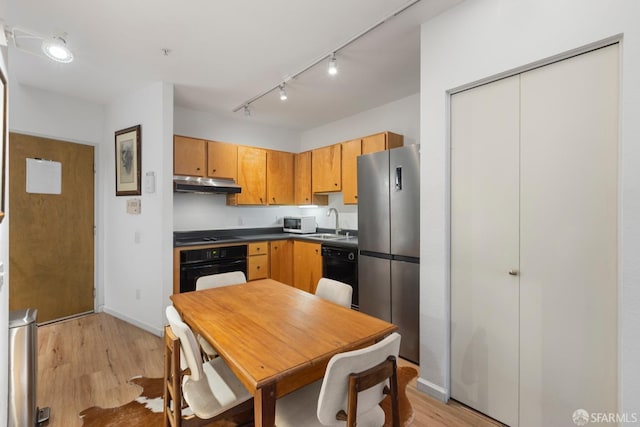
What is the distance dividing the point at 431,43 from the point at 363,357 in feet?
6.85

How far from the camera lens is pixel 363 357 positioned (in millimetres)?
1074

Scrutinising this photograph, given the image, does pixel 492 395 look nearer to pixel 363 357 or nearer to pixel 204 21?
pixel 363 357

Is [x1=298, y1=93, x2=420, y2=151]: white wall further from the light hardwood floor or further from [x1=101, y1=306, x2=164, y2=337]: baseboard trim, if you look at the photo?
[x1=101, y1=306, x2=164, y2=337]: baseboard trim

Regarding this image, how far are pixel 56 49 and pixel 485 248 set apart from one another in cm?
289

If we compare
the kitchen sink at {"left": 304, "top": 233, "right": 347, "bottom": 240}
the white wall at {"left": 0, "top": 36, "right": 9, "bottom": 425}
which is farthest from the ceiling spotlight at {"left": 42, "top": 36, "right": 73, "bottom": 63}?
the kitchen sink at {"left": 304, "top": 233, "right": 347, "bottom": 240}

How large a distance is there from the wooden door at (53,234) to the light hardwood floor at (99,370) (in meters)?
0.34

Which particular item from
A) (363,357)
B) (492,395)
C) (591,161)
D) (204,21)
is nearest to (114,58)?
(204,21)

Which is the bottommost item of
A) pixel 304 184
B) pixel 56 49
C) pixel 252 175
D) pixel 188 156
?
pixel 304 184

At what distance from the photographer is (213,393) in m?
1.44

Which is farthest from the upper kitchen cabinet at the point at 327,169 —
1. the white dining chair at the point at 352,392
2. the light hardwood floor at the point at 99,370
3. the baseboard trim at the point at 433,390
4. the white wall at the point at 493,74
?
the white dining chair at the point at 352,392

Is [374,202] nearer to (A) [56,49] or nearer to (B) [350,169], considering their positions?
(B) [350,169]

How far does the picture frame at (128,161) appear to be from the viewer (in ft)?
10.4

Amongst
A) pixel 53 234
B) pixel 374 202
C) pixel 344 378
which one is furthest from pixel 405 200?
pixel 53 234

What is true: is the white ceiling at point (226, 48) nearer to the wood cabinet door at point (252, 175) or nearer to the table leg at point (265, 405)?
the wood cabinet door at point (252, 175)
